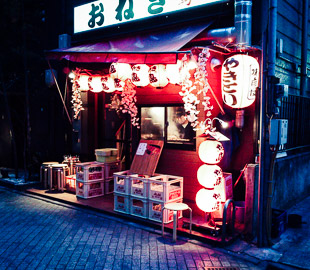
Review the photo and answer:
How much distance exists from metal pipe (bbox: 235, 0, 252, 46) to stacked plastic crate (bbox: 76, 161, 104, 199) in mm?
A: 6360

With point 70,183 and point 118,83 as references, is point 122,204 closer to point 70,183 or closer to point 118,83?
point 70,183

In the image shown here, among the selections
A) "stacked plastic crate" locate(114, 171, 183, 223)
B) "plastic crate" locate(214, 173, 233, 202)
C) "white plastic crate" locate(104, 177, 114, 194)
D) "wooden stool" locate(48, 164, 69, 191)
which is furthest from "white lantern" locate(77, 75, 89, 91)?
"plastic crate" locate(214, 173, 233, 202)

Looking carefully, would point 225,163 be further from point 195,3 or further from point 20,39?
point 20,39

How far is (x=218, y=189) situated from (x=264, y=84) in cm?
297

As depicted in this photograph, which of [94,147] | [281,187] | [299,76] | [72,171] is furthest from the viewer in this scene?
[94,147]

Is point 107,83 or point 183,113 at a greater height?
point 107,83

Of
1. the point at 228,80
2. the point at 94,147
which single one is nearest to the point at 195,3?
the point at 228,80

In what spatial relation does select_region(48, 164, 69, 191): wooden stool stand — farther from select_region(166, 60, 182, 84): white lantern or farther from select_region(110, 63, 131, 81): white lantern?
select_region(166, 60, 182, 84): white lantern

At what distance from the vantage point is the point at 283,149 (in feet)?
33.4

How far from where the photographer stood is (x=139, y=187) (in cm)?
889

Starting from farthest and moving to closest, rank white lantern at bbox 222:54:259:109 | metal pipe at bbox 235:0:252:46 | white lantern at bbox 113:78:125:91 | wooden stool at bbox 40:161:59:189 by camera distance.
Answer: wooden stool at bbox 40:161:59:189 → white lantern at bbox 113:78:125:91 → metal pipe at bbox 235:0:252:46 → white lantern at bbox 222:54:259:109

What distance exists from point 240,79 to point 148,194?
4064mm

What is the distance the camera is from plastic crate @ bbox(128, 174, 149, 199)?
8695mm

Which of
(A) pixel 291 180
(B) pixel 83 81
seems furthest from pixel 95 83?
(A) pixel 291 180
